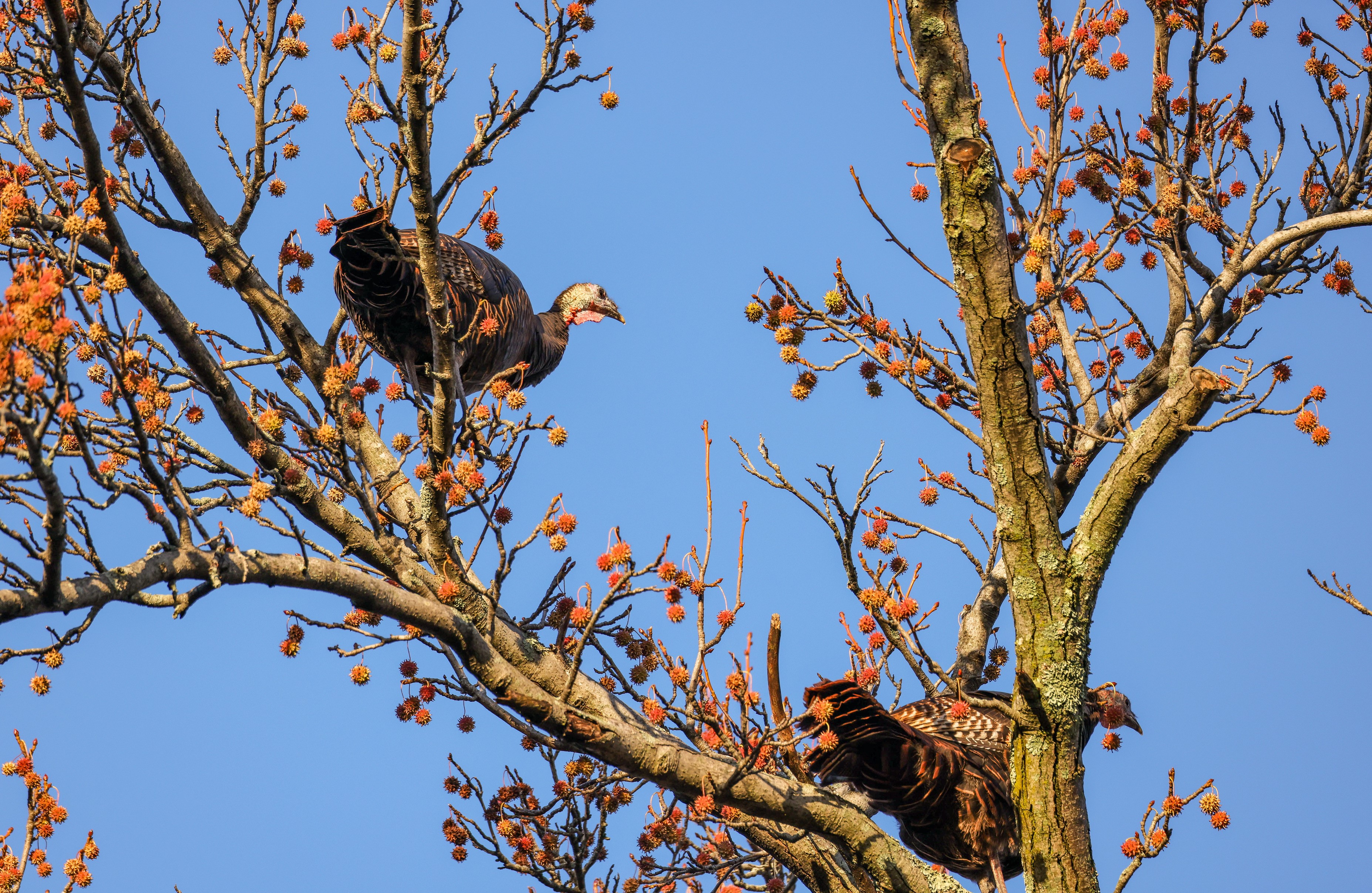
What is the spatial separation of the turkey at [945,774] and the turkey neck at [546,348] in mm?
3420

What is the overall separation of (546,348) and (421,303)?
2.03 m

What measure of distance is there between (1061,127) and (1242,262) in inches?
34.3

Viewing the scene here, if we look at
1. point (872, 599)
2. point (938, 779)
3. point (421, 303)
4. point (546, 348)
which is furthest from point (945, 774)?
point (546, 348)

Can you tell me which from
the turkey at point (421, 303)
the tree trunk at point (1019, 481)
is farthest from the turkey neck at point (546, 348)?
the tree trunk at point (1019, 481)

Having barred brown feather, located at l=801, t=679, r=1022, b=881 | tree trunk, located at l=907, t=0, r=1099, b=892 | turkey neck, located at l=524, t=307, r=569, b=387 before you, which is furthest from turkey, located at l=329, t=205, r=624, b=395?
barred brown feather, located at l=801, t=679, r=1022, b=881

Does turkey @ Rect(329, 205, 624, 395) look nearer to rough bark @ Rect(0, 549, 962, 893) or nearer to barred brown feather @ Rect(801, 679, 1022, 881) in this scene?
rough bark @ Rect(0, 549, 962, 893)

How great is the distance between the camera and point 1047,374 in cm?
577

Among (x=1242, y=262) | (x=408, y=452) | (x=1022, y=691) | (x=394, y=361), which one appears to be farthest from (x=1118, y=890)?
(x=394, y=361)

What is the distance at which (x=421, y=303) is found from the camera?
6.01 m

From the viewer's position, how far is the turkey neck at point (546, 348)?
309 inches

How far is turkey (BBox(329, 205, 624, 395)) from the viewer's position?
5383mm

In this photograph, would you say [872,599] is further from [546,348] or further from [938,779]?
[546,348]

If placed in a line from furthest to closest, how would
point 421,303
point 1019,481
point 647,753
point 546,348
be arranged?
point 546,348 < point 421,303 < point 1019,481 < point 647,753

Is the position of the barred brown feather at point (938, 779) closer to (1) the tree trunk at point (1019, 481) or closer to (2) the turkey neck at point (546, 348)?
(1) the tree trunk at point (1019, 481)
